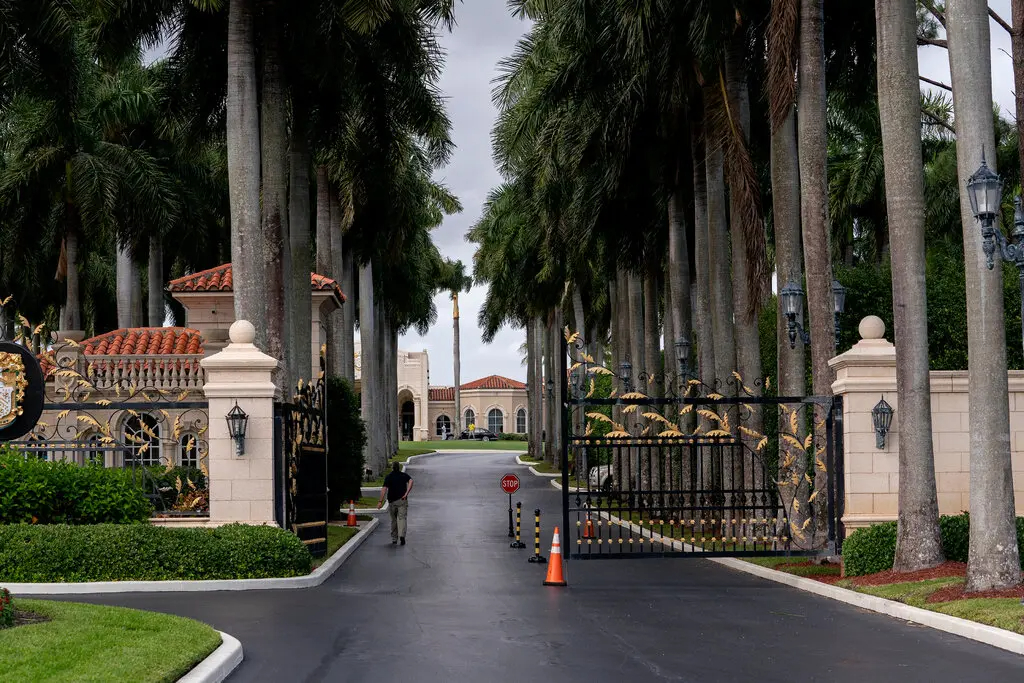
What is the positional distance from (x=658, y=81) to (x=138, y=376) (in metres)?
16.6

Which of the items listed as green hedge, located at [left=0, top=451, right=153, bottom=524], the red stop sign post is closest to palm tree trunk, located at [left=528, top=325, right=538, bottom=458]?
the red stop sign post

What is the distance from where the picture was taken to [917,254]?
16953 mm

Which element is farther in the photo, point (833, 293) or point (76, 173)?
point (76, 173)

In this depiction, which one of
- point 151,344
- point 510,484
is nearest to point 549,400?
point 151,344

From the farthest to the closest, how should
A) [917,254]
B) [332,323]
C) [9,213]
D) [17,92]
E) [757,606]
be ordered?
[9,213] < [332,323] < [17,92] < [917,254] < [757,606]

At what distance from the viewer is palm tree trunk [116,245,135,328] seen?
43344mm

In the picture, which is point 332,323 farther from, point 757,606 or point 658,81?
point 757,606

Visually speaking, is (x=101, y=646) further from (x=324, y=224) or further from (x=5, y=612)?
(x=324, y=224)

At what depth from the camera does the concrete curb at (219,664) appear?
995 centimetres

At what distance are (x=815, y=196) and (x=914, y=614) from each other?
8.53 metres

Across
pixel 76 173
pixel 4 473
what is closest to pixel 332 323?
pixel 76 173

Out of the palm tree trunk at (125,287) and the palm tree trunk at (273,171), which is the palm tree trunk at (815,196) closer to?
the palm tree trunk at (273,171)

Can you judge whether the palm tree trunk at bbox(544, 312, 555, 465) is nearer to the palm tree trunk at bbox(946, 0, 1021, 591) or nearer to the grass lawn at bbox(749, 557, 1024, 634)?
the grass lawn at bbox(749, 557, 1024, 634)

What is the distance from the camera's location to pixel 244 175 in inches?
907
